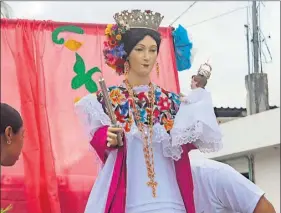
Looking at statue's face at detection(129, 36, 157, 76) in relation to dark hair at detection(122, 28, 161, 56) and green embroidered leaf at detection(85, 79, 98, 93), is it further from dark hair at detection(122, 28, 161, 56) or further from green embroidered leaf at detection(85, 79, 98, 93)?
green embroidered leaf at detection(85, 79, 98, 93)

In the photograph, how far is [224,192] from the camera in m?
3.39

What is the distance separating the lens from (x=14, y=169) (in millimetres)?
3977

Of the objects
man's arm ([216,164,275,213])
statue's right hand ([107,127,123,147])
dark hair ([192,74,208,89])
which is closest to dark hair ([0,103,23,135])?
statue's right hand ([107,127,123,147])

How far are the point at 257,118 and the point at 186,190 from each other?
714 cm

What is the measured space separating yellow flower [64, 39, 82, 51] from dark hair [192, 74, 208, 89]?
116cm

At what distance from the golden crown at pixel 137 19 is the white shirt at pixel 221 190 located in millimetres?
817

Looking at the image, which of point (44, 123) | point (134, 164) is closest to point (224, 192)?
point (134, 164)

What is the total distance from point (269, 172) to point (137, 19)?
24.7ft

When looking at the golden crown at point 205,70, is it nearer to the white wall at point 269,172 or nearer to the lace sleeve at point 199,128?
the lace sleeve at point 199,128

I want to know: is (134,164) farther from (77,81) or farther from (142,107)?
(77,81)

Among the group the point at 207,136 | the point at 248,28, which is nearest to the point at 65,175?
the point at 207,136

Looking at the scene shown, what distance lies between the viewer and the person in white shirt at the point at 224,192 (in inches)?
131

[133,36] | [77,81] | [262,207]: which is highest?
[133,36]

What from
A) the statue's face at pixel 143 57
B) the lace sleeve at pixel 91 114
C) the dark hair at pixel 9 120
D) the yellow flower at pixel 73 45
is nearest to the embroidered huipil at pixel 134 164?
the lace sleeve at pixel 91 114
